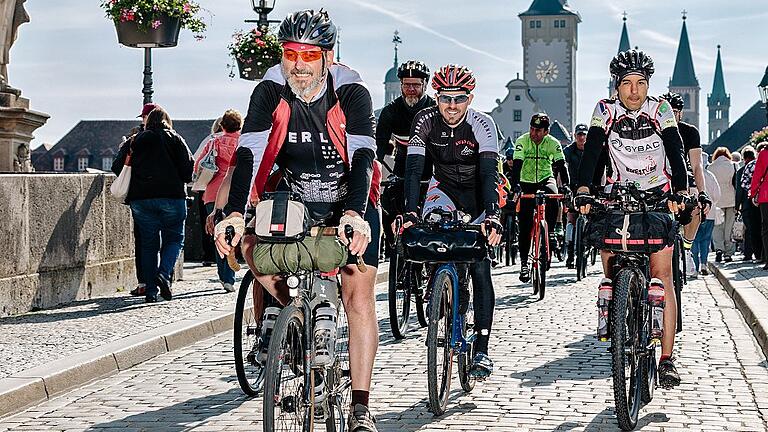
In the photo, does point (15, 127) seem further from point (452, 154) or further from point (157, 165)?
point (452, 154)

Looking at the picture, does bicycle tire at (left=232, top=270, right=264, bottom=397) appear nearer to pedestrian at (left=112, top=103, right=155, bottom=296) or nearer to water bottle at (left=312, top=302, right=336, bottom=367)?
water bottle at (left=312, top=302, right=336, bottom=367)

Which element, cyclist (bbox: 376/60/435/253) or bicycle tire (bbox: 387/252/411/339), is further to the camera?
cyclist (bbox: 376/60/435/253)

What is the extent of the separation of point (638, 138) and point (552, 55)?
17373 cm

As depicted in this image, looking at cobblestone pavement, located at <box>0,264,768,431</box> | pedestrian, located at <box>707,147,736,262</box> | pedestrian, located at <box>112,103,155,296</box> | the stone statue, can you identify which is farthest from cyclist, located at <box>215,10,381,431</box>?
pedestrian, located at <box>707,147,736,262</box>

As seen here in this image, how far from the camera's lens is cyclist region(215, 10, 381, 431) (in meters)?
5.87

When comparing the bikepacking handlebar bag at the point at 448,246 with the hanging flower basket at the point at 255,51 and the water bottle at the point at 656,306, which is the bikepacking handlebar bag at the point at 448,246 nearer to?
the water bottle at the point at 656,306

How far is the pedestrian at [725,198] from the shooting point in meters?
21.7

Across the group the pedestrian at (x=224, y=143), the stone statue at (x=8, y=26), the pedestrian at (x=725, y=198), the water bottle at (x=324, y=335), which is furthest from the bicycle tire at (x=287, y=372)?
the pedestrian at (x=725, y=198)

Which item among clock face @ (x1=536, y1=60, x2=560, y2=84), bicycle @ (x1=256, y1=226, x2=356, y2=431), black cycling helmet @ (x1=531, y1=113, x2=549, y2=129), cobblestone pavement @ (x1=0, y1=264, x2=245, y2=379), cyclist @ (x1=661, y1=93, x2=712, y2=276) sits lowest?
cobblestone pavement @ (x1=0, y1=264, x2=245, y2=379)

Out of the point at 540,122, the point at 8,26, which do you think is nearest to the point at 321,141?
the point at 540,122

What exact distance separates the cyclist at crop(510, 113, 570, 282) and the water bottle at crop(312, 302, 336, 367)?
31.9 feet

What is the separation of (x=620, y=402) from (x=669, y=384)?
102 cm

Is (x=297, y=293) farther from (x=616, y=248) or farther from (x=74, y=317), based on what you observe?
(x=74, y=317)

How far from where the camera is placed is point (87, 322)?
11305mm
